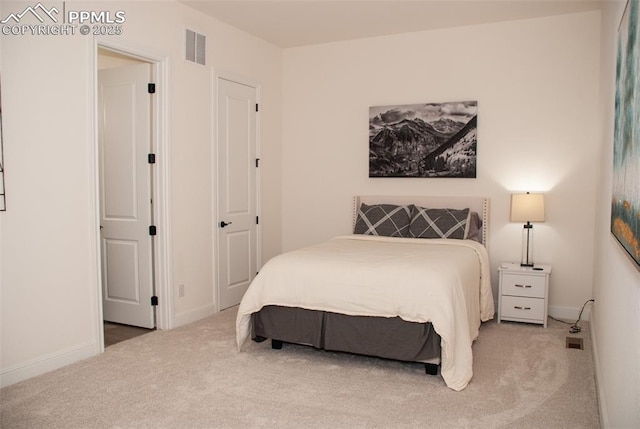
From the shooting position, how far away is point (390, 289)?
3.29m

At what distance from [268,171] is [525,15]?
2.99 m

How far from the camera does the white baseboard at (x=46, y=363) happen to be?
3.14 meters

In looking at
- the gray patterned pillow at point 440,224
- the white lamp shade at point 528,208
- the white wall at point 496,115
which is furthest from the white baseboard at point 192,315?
the white lamp shade at point 528,208

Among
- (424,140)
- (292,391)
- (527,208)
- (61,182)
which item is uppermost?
(424,140)

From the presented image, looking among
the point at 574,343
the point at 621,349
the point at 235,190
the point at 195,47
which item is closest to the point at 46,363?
the point at 235,190

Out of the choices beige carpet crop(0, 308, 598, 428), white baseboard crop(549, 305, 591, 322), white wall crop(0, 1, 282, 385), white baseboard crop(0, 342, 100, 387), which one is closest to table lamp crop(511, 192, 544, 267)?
white baseboard crop(549, 305, 591, 322)

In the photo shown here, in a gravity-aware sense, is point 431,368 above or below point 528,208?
below

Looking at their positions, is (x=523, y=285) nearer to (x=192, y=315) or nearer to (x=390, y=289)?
(x=390, y=289)

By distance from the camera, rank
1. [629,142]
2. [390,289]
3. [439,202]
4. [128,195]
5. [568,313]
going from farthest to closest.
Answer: [439,202] < [568,313] < [128,195] < [390,289] < [629,142]

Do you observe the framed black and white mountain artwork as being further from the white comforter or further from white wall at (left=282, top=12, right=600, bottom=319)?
the white comforter

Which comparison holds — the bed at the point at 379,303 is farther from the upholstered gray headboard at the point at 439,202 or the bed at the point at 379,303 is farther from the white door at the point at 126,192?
the white door at the point at 126,192

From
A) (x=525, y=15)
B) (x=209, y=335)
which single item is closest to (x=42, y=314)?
(x=209, y=335)

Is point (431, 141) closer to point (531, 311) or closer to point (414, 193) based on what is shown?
Answer: point (414, 193)

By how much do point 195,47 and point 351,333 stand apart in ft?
9.45
